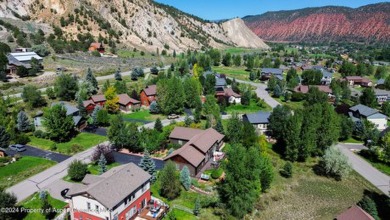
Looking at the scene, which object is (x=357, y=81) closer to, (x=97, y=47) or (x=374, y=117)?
(x=374, y=117)

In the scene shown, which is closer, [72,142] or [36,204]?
[36,204]

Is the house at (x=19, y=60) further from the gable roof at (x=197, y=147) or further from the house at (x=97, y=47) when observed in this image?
the gable roof at (x=197, y=147)

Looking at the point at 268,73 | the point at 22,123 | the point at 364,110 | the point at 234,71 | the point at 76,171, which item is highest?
the point at 268,73

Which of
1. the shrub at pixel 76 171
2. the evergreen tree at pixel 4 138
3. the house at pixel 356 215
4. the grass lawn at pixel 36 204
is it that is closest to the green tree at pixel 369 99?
the house at pixel 356 215

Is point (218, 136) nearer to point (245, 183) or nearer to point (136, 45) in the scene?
point (245, 183)

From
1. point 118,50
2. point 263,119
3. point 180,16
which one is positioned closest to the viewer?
point 263,119

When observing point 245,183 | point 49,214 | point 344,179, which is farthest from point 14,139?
point 344,179

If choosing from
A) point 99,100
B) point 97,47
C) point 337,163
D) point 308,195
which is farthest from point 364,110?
point 97,47
